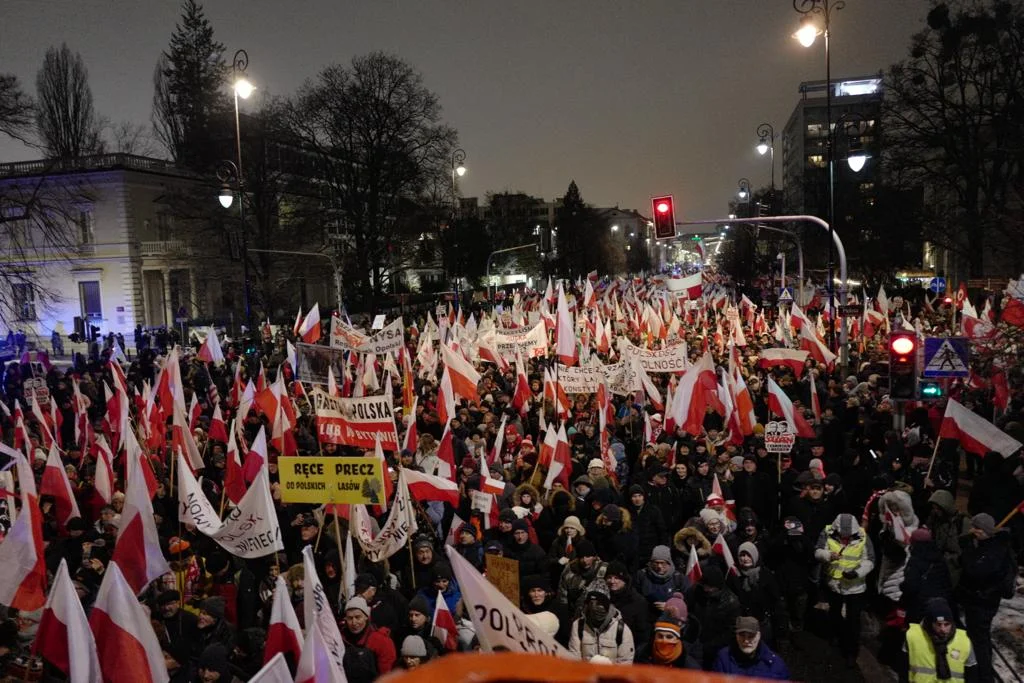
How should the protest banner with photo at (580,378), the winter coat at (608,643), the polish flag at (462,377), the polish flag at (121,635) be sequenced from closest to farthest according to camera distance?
1. the polish flag at (121,635)
2. the winter coat at (608,643)
3. the protest banner with photo at (580,378)
4. the polish flag at (462,377)

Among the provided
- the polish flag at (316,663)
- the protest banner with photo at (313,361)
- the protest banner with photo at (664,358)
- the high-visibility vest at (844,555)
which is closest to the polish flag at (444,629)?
the polish flag at (316,663)

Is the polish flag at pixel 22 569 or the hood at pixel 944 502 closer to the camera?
the polish flag at pixel 22 569

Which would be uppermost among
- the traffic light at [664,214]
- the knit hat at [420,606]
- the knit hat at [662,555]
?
the traffic light at [664,214]

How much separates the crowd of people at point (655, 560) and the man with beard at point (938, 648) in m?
0.01

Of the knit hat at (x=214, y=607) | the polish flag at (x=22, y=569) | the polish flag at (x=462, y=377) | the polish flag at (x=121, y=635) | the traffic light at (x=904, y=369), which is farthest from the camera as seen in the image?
the polish flag at (x=462, y=377)

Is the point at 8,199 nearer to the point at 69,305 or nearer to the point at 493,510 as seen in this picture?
the point at 493,510

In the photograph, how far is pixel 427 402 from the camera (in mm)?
15320

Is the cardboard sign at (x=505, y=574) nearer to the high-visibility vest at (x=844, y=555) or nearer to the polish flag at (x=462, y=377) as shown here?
the high-visibility vest at (x=844, y=555)

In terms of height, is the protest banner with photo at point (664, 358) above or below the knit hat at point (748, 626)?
above

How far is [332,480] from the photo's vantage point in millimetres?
6949

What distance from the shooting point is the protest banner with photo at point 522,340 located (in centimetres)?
1680

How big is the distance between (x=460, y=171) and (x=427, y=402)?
24.6m

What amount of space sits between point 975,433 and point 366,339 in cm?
1098

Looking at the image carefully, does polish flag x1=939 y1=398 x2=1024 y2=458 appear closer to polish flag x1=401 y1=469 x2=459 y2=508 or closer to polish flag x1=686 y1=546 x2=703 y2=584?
polish flag x1=686 y1=546 x2=703 y2=584
